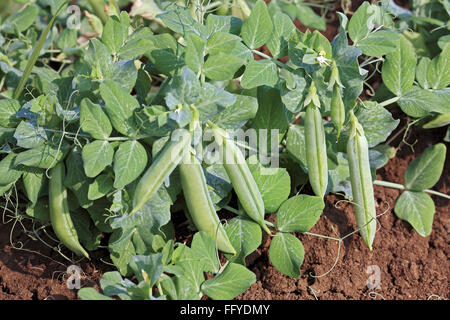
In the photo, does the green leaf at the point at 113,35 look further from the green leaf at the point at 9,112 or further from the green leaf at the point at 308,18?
the green leaf at the point at 308,18

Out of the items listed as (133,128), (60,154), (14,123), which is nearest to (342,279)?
(133,128)

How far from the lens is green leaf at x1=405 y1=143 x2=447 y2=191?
84.3 inches

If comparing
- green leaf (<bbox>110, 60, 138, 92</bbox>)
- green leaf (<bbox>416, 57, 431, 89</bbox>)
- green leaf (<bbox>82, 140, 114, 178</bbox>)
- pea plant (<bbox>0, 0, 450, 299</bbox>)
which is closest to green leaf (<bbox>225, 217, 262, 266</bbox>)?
pea plant (<bbox>0, 0, 450, 299</bbox>)

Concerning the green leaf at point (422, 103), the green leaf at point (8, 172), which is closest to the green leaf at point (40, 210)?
the green leaf at point (8, 172)

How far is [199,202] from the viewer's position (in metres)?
1.78

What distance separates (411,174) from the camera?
2180mm

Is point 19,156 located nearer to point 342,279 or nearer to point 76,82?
point 76,82

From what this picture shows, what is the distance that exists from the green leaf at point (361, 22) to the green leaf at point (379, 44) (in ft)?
0.09

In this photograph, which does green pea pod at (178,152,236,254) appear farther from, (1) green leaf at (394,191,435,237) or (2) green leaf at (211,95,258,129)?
(1) green leaf at (394,191,435,237)

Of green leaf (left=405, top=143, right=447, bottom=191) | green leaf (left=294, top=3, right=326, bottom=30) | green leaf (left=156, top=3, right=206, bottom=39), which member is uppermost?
green leaf (left=156, top=3, right=206, bottom=39)

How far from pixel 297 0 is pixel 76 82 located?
139cm

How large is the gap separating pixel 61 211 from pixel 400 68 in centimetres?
131

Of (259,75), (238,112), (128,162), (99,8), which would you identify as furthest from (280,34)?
(99,8)

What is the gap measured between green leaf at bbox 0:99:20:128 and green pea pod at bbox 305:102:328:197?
1.03 metres
